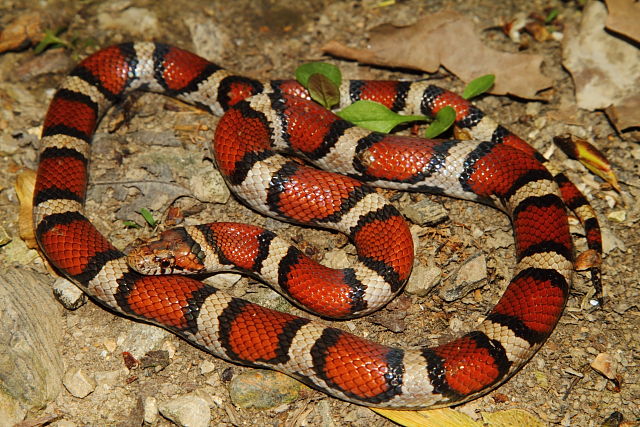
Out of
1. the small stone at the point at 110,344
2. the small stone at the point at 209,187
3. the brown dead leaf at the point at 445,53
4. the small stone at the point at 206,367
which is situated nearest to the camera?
the small stone at the point at 206,367

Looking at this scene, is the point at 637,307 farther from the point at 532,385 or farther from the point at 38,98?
the point at 38,98

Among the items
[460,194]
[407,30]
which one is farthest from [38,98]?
[460,194]

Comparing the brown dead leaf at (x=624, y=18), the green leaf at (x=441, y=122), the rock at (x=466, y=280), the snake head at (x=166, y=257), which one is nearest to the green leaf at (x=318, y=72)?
the green leaf at (x=441, y=122)

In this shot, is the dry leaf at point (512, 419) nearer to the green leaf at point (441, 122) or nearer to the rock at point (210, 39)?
the green leaf at point (441, 122)

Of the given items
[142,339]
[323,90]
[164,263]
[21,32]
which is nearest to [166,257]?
[164,263]

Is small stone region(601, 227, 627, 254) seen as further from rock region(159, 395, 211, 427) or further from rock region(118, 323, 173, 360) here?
rock region(118, 323, 173, 360)

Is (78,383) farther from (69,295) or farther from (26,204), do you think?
(26,204)

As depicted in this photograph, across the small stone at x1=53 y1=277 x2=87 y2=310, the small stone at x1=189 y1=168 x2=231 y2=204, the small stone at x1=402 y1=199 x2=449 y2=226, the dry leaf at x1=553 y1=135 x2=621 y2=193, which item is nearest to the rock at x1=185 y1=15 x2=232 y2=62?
the small stone at x1=189 y1=168 x2=231 y2=204
